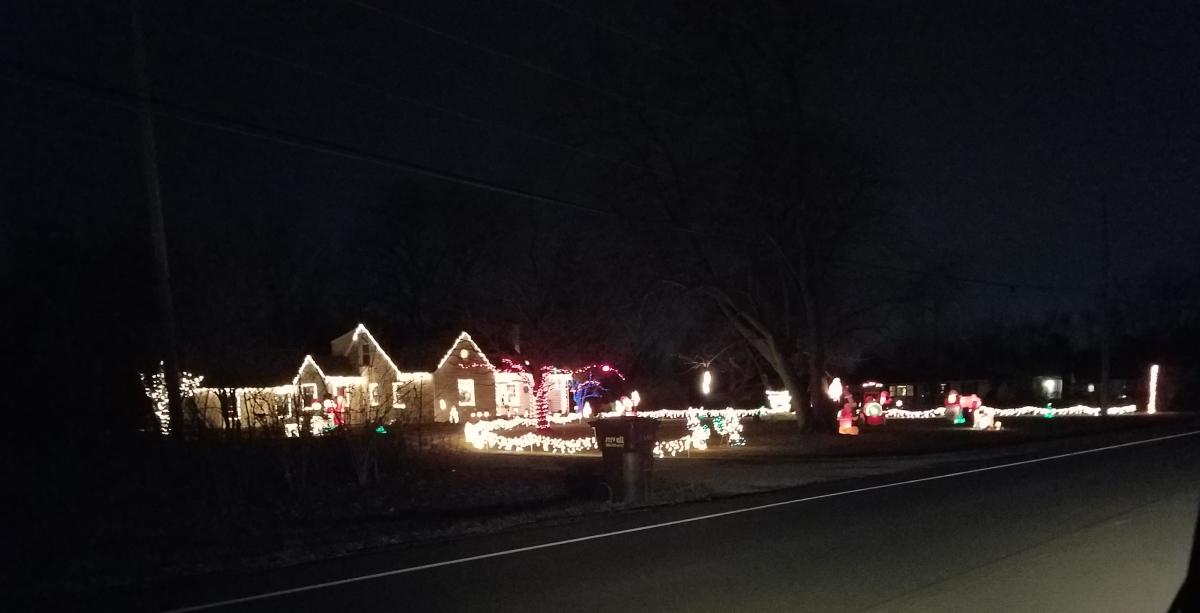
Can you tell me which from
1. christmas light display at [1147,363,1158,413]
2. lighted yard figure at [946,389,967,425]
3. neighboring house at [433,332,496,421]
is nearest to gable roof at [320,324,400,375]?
neighboring house at [433,332,496,421]

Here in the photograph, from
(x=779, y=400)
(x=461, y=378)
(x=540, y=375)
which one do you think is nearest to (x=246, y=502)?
(x=540, y=375)

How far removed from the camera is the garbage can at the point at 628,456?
1770 centimetres

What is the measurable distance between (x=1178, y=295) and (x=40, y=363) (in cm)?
9157

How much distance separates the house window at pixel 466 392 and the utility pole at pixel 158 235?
3386 cm

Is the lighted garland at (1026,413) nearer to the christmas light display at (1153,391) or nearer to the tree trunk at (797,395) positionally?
the christmas light display at (1153,391)

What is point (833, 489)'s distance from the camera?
1969cm

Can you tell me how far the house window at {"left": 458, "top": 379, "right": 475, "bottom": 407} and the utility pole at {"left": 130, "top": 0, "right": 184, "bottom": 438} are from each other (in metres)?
33.9

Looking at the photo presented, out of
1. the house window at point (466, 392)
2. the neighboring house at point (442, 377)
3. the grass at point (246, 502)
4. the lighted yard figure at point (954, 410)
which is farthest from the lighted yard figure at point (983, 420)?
the house window at point (466, 392)

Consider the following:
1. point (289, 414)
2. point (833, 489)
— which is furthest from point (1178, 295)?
point (289, 414)

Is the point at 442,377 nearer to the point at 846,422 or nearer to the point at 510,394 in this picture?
the point at 510,394

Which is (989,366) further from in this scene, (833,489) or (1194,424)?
(833,489)

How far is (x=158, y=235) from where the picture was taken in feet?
55.0

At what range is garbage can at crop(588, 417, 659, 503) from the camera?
17.7 m

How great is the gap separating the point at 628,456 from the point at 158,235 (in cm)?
874
